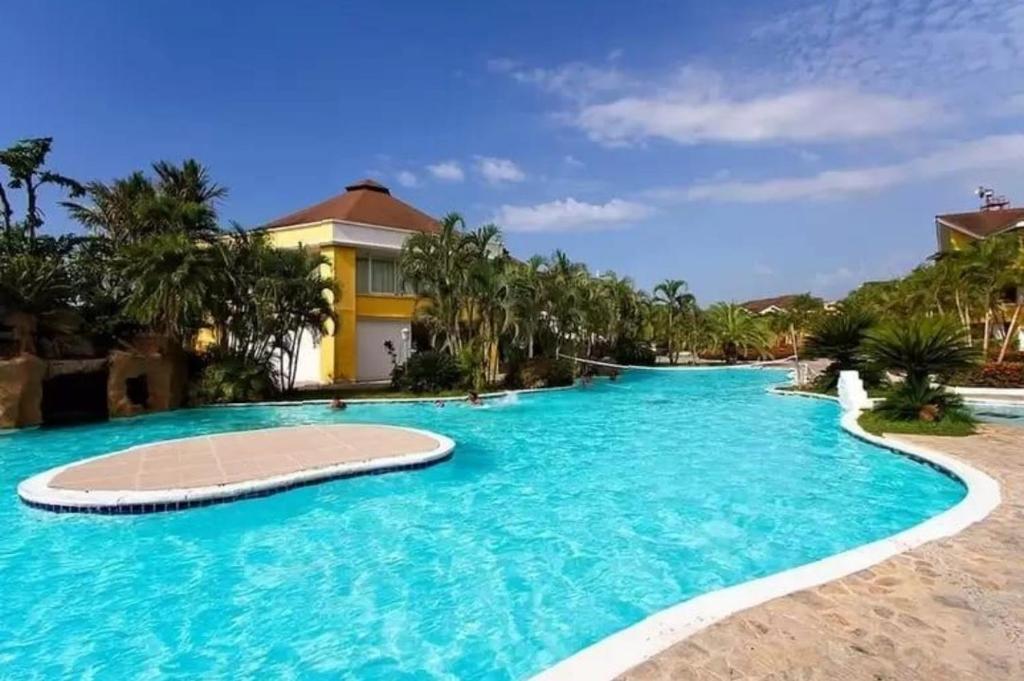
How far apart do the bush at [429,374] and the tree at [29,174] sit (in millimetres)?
14756

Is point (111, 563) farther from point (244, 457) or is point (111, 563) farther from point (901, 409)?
point (901, 409)

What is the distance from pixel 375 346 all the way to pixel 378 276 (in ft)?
10.7

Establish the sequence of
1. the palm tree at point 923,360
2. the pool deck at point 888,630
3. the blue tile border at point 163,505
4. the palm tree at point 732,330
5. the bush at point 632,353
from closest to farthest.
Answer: the pool deck at point 888,630, the blue tile border at point 163,505, the palm tree at point 923,360, the bush at point 632,353, the palm tree at point 732,330

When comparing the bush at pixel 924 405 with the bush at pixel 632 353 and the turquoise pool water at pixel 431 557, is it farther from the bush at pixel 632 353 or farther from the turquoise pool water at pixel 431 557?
the bush at pixel 632 353

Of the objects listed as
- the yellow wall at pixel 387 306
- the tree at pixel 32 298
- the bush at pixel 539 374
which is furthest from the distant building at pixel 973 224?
the tree at pixel 32 298

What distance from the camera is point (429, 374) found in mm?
23188

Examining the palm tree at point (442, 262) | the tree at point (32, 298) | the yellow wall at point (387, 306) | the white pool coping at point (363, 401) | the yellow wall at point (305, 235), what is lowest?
the white pool coping at point (363, 401)

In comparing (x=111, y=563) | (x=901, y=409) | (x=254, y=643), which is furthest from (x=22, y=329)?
(x=901, y=409)

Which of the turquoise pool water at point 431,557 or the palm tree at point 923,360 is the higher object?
the palm tree at point 923,360

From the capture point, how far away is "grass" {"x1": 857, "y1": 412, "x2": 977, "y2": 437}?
12.0m

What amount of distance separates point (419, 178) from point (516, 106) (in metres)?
10.1

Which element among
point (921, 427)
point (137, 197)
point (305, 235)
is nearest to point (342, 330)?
point (305, 235)

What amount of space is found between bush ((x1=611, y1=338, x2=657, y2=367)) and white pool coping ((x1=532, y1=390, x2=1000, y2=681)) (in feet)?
98.1

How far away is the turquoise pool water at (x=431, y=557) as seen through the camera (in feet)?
15.7
